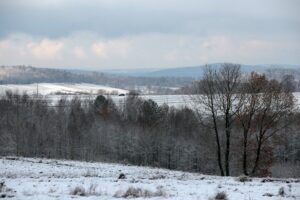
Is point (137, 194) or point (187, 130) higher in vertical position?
point (137, 194)

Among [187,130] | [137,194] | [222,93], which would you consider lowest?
[187,130]

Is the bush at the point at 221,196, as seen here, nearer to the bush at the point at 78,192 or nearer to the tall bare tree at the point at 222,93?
the bush at the point at 78,192

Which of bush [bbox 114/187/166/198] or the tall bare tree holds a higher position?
the tall bare tree

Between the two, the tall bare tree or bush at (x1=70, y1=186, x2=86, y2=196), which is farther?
the tall bare tree

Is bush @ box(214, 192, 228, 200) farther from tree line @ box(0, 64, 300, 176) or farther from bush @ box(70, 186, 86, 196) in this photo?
tree line @ box(0, 64, 300, 176)

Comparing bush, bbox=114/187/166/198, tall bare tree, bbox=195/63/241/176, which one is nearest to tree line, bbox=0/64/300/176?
tall bare tree, bbox=195/63/241/176

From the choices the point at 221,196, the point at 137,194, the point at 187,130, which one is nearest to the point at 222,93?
the point at 221,196

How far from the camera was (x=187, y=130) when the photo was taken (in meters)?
89.6

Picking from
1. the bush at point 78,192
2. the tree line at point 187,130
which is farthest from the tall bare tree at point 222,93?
the bush at point 78,192

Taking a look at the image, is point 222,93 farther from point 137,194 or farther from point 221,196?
point 137,194

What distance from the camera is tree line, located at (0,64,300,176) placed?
38094 mm

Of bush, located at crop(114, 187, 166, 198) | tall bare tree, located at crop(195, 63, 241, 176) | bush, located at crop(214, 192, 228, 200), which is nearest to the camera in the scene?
bush, located at crop(214, 192, 228, 200)

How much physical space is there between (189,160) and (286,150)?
19.5 m

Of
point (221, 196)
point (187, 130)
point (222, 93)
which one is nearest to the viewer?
point (221, 196)
